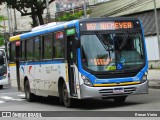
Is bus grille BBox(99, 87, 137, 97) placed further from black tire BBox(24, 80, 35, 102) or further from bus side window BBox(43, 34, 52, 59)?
black tire BBox(24, 80, 35, 102)

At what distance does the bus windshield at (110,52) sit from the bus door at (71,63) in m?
0.47

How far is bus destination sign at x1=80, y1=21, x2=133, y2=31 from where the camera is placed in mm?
15930

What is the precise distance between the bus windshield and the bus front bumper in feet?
1.91

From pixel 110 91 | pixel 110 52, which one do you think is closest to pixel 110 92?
pixel 110 91

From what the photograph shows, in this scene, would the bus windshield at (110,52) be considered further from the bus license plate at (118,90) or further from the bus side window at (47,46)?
the bus side window at (47,46)

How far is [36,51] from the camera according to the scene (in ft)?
65.0

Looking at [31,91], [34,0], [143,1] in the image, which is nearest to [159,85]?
[31,91]

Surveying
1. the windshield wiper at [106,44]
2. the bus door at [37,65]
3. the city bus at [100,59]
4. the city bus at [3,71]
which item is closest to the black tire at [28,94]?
the bus door at [37,65]

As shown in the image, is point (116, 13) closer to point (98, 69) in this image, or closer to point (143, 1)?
point (143, 1)

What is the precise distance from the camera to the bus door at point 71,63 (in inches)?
630

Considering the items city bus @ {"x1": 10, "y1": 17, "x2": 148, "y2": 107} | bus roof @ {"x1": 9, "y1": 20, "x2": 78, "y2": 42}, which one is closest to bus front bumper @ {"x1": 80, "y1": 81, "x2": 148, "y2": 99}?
city bus @ {"x1": 10, "y1": 17, "x2": 148, "y2": 107}

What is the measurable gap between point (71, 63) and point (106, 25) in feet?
5.35

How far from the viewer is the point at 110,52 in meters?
15.8

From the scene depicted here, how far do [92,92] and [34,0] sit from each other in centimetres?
3173
